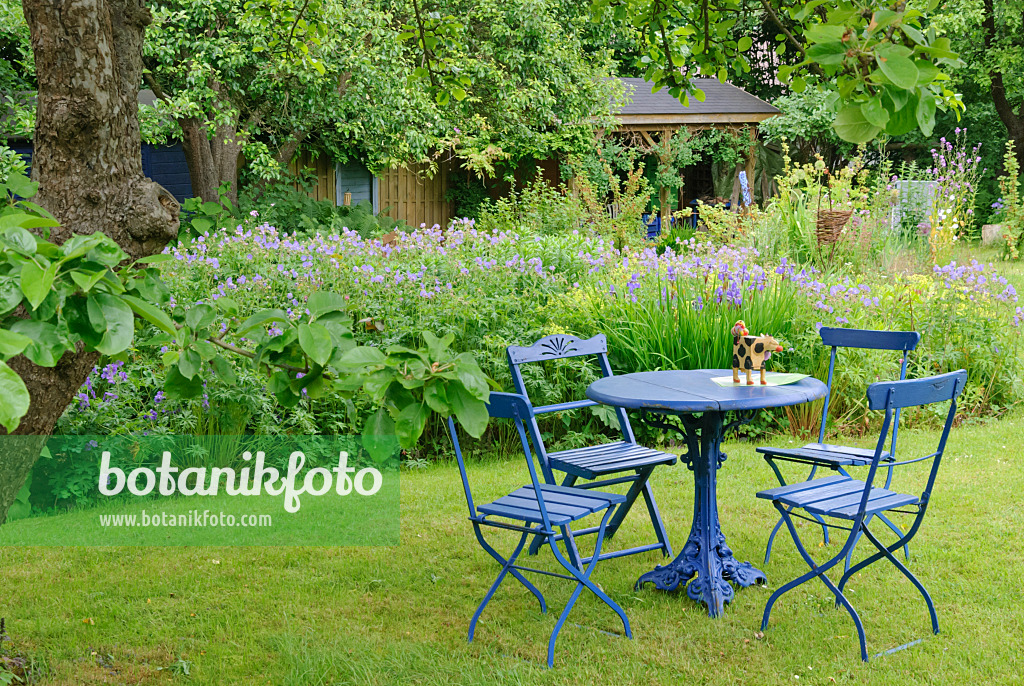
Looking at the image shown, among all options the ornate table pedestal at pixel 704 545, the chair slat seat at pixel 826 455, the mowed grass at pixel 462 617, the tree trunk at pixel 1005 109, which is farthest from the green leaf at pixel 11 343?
the tree trunk at pixel 1005 109

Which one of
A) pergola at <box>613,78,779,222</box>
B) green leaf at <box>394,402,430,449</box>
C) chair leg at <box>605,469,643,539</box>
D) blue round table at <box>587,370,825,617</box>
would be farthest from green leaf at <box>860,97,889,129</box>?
pergola at <box>613,78,779,222</box>

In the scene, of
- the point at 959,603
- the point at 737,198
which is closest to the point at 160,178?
the point at 959,603

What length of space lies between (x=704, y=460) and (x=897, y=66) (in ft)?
7.69

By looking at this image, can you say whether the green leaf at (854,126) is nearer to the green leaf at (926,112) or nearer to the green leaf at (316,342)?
the green leaf at (926,112)

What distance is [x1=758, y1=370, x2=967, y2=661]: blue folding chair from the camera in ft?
9.41

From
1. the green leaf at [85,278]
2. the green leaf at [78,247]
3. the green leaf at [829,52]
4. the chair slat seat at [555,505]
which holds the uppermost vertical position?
the green leaf at [829,52]

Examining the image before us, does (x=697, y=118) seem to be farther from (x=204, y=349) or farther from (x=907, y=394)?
(x=204, y=349)

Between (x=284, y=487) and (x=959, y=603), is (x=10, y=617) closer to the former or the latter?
(x=284, y=487)

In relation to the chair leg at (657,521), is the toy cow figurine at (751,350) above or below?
above

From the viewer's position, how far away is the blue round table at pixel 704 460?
339 centimetres

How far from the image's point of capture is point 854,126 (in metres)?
1.57

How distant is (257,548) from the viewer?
4137 mm

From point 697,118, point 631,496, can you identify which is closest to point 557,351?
point 631,496

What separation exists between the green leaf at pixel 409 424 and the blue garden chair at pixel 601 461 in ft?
7.00
